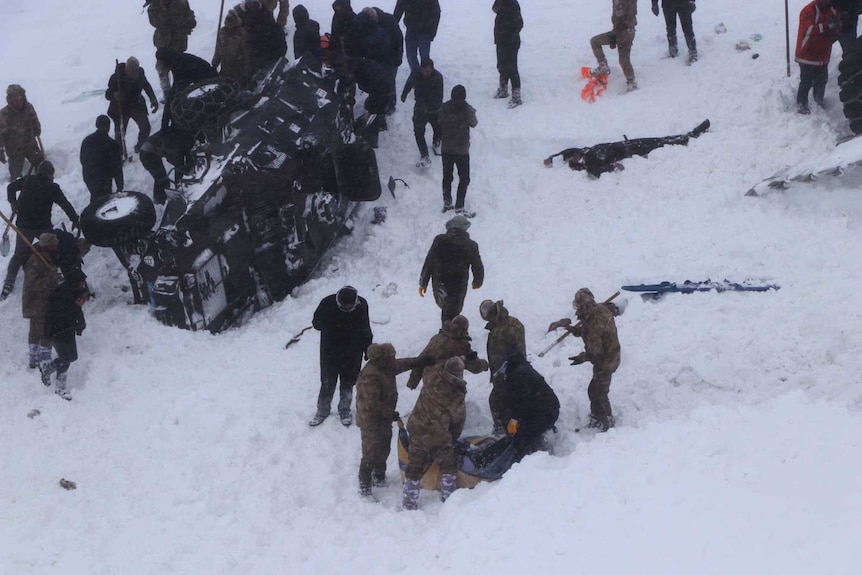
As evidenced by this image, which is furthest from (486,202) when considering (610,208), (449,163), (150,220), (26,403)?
(26,403)

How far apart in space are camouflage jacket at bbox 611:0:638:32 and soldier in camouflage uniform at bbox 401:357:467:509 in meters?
7.54

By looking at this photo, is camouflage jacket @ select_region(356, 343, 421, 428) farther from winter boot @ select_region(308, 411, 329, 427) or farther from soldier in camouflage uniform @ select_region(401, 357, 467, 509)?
winter boot @ select_region(308, 411, 329, 427)

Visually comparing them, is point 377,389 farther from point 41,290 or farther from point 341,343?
point 41,290

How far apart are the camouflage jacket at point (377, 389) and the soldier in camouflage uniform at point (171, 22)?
7474mm

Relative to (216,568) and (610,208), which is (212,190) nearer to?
(216,568)

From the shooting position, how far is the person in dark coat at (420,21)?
12141mm

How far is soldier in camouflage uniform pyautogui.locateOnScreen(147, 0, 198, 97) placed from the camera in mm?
11508

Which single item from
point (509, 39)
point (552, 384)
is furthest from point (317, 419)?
point (509, 39)

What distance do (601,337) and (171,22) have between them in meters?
8.41

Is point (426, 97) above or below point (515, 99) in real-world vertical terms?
above

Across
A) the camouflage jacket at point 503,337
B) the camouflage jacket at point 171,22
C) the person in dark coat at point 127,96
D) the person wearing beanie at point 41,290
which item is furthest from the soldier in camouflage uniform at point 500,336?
the camouflage jacket at point 171,22

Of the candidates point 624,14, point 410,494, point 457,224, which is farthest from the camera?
point 624,14

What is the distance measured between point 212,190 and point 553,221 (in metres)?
4.32

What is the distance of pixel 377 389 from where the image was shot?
6.55 meters
